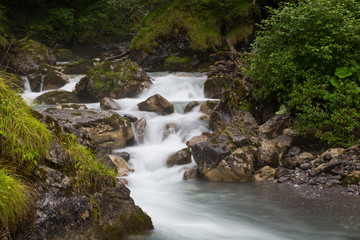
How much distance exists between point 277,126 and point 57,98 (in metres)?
9.58

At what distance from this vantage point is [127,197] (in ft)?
A: 14.4

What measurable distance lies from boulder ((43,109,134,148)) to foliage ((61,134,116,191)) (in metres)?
4.89

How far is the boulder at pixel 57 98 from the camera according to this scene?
44.9ft

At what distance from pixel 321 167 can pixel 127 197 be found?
15.5 ft

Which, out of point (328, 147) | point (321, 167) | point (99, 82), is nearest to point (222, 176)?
point (321, 167)

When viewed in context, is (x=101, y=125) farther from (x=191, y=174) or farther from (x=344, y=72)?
(x=344, y=72)

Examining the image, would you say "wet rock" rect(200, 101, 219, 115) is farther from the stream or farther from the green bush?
the green bush

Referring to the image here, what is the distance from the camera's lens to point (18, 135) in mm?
3748

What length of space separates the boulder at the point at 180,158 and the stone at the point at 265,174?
6.49 ft

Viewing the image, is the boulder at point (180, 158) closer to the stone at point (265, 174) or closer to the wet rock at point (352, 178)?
the stone at point (265, 174)

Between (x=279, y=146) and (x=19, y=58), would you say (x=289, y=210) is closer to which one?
(x=279, y=146)

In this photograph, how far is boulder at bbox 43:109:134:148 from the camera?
9258 millimetres

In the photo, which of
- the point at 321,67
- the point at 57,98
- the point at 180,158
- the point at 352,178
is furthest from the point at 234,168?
the point at 57,98

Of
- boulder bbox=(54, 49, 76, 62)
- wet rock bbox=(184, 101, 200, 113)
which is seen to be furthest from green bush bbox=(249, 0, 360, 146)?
boulder bbox=(54, 49, 76, 62)
